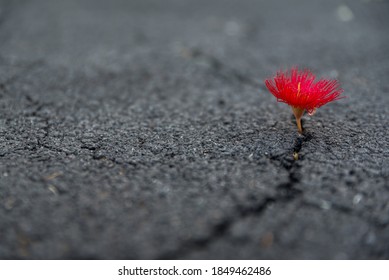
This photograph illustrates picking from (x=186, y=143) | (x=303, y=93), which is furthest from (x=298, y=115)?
(x=186, y=143)

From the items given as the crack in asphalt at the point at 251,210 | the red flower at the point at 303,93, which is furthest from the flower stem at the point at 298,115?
the crack in asphalt at the point at 251,210

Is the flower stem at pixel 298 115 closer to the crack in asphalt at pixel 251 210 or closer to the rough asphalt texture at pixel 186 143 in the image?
the rough asphalt texture at pixel 186 143

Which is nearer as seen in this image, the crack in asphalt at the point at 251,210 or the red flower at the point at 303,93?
the crack in asphalt at the point at 251,210

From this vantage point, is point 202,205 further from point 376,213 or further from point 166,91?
point 166,91

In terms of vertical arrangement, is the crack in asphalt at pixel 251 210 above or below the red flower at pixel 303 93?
below

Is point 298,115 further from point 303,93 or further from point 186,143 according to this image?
point 186,143

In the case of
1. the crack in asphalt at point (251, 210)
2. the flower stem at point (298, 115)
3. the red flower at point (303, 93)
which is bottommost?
the crack in asphalt at point (251, 210)

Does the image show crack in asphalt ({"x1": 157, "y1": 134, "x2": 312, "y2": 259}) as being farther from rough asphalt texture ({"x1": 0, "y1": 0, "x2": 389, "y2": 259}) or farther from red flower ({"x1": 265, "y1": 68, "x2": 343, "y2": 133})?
red flower ({"x1": 265, "y1": 68, "x2": 343, "y2": 133})
